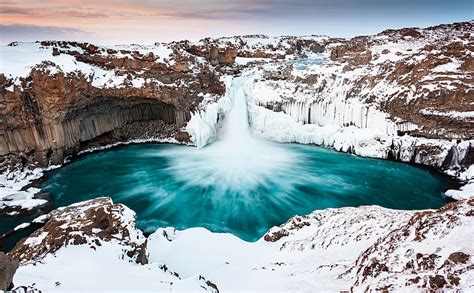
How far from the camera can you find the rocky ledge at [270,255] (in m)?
6.23

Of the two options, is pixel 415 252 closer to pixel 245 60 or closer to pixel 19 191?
pixel 19 191

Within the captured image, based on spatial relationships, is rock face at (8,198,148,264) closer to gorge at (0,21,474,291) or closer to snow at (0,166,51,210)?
gorge at (0,21,474,291)

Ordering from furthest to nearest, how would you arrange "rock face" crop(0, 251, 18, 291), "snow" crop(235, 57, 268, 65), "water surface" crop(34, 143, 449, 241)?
"snow" crop(235, 57, 268, 65), "water surface" crop(34, 143, 449, 241), "rock face" crop(0, 251, 18, 291)

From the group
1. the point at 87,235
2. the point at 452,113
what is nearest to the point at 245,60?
the point at 452,113

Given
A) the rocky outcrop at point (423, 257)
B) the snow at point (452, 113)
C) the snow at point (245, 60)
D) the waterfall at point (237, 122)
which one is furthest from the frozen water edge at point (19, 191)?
the snow at point (452, 113)

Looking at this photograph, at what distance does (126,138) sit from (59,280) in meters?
23.1

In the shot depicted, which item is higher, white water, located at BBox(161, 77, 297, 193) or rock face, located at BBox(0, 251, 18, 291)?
rock face, located at BBox(0, 251, 18, 291)

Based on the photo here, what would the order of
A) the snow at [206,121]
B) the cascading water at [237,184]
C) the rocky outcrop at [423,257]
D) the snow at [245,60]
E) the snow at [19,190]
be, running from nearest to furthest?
1. the rocky outcrop at [423,257]
2. the cascading water at [237,184]
3. the snow at [19,190]
4. the snow at [206,121]
5. the snow at [245,60]

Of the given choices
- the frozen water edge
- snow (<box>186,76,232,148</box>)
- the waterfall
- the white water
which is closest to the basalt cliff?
snow (<box>186,76,232,148</box>)

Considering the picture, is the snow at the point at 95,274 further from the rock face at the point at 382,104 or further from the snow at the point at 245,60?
the snow at the point at 245,60

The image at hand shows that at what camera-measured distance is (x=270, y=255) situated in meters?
11.5

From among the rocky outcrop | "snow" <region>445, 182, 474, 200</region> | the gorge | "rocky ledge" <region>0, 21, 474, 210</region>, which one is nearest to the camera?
the rocky outcrop

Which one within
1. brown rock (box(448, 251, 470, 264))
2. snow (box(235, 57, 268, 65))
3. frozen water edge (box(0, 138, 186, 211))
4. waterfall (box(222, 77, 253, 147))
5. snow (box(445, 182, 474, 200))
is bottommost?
frozen water edge (box(0, 138, 186, 211))

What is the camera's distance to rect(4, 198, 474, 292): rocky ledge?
623cm
